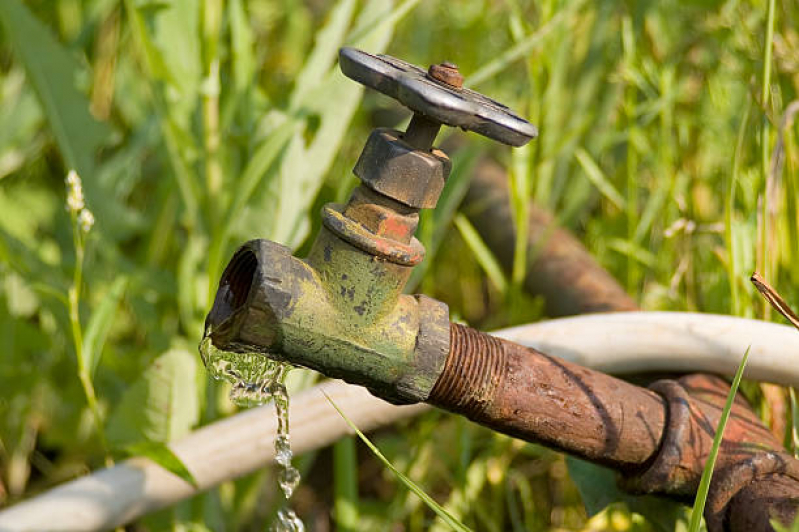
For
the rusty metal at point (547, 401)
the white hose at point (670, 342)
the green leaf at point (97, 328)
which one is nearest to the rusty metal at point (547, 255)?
the white hose at point (670, 342)

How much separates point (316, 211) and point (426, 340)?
0.62m

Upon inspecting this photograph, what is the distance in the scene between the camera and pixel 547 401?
0.80 m

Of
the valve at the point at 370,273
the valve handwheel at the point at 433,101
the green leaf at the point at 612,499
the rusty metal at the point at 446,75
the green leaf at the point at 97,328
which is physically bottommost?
the green leaf at the point at 97,328

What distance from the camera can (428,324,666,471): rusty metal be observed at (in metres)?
0.78

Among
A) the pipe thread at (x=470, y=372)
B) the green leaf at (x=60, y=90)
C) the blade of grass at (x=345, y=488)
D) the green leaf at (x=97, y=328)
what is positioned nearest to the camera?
the pipe thread at (x=470, y=372)

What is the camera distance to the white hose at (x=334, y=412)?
36.6 inches

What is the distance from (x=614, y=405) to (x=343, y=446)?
0.45 m

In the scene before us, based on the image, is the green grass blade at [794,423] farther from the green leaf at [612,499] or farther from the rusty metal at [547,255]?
the rusty metal at [547,255]

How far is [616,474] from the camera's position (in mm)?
933

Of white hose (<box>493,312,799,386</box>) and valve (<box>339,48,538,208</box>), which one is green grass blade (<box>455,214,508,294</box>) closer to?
white hose (<box>493,312,799,386</box>)

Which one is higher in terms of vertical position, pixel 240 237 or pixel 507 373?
pixel 507 373

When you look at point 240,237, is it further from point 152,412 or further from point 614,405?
point 614,405

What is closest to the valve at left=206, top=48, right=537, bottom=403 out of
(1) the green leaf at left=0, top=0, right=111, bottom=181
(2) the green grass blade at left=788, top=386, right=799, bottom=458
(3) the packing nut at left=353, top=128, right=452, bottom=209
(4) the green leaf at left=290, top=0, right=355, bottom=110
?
(3) the packing nut at left=353, top=128, right=452, bottom=209

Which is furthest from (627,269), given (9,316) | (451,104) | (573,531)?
(9,316)
